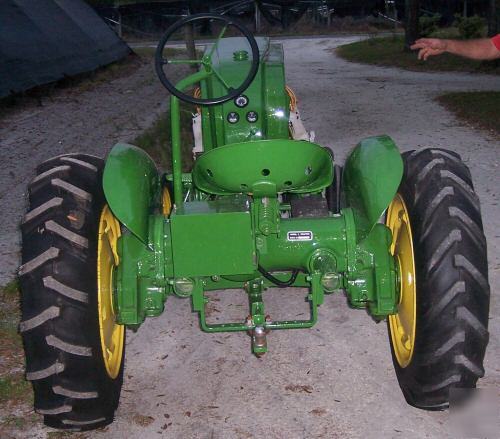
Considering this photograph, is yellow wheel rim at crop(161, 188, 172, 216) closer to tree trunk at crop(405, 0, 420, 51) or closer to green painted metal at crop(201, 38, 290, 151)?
green painted metal at crop(201, 38, 290, 151)

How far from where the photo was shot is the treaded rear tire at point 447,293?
3043mm

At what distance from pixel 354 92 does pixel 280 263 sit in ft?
36.1

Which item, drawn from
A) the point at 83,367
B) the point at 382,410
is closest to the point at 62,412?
the point at 83,367

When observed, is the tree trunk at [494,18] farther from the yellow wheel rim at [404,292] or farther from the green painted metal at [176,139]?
the green painted metal at [176,139]

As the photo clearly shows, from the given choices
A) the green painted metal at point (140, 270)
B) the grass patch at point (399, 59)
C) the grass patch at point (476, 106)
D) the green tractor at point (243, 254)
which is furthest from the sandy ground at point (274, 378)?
the grass patch at point (399, 59)

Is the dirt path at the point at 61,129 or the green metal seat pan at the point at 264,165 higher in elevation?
the green metal seat pan at the point at 264,165

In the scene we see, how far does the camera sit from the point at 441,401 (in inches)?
124

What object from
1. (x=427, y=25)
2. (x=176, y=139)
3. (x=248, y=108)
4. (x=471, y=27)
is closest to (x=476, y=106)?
(x=248, y=108)

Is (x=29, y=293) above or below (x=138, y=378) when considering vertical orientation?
above

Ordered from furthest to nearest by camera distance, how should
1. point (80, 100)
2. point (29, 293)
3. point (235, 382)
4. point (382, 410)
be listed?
point (80, 100) → point (235, 382) → point (382, 410) → point (29, 293)

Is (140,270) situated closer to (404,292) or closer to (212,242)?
(212,242)

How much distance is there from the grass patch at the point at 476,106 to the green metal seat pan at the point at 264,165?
7.18 meters

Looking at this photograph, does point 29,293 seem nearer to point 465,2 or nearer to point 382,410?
point 382,410

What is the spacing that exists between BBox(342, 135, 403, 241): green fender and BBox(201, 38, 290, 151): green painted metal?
0.88 meters
